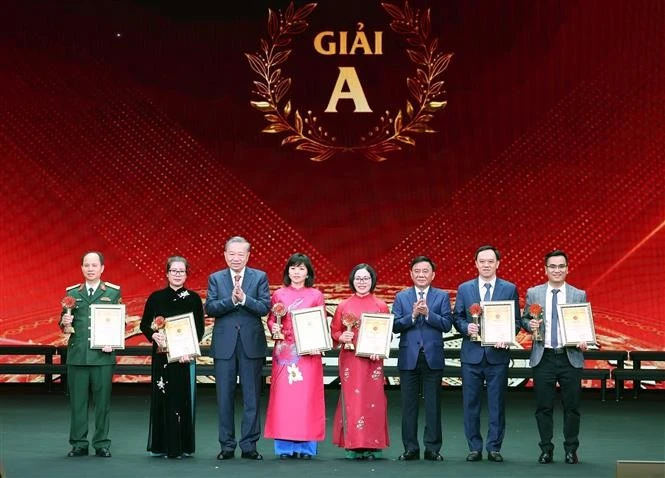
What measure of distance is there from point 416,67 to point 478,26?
696 millimetres

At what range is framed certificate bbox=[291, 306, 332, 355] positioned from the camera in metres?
6.53

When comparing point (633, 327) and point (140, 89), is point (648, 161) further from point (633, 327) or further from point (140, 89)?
point (140, 89)

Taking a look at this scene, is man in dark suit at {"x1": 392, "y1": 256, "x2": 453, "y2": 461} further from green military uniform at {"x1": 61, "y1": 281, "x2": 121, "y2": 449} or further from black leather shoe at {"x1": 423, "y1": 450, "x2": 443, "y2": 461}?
green military uniform at {"x1": 61, "y1": 281, "x2": 121, "y2": 449}

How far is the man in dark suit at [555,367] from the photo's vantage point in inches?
258

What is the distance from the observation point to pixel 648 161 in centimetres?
1034

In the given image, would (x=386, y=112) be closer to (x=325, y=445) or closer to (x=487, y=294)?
(x=487, y=294)

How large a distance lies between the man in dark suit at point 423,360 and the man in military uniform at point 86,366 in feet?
5.77

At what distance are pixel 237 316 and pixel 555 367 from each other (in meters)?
1.92

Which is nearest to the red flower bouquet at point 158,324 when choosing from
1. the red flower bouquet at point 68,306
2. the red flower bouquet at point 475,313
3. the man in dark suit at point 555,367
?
the red flower bouquet at point 68,306

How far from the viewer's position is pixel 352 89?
34.1 feet

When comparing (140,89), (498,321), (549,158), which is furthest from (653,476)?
(140,89)

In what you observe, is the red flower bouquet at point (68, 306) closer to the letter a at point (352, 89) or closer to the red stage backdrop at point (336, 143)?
the red stage backdrop at point (336, 143)

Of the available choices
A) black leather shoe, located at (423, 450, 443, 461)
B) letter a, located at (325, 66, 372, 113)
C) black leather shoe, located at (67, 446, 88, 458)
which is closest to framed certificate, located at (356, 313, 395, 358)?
black leather shoe, located at (423, 450, 443, 461)

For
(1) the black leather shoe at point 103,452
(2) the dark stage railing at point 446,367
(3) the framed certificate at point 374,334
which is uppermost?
(3) the framed certificate at point 374,334
